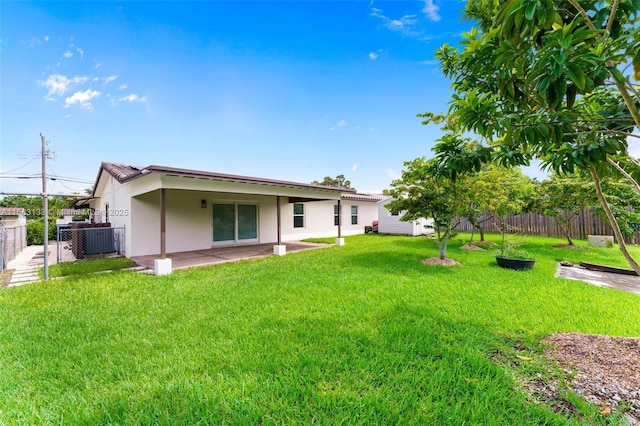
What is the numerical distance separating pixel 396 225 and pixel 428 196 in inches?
397

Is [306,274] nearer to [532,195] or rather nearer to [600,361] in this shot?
[600,361]

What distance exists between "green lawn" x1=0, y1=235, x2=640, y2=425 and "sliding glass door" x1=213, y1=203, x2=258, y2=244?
549cm

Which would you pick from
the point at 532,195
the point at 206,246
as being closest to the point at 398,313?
the point at 206,246

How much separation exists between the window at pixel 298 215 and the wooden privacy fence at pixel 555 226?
8.47 m

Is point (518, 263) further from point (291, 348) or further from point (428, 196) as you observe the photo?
point (291, 348)

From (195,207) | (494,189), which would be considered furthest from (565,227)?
(195,207)

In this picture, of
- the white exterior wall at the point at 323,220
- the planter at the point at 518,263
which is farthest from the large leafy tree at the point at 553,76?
the white exterior wall at the point at 323,220

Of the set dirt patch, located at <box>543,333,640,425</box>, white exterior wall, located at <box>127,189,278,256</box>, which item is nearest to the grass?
white exterior wall, located at <box>127,189,278,256</box>

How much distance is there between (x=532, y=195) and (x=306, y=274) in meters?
10.6

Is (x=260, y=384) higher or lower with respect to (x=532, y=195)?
lower

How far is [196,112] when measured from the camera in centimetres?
1212

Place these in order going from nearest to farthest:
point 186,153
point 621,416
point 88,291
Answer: point 621,416 < point 88,291 < point 186,153

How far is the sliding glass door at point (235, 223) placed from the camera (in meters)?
11.5

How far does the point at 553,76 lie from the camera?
4.89ft
